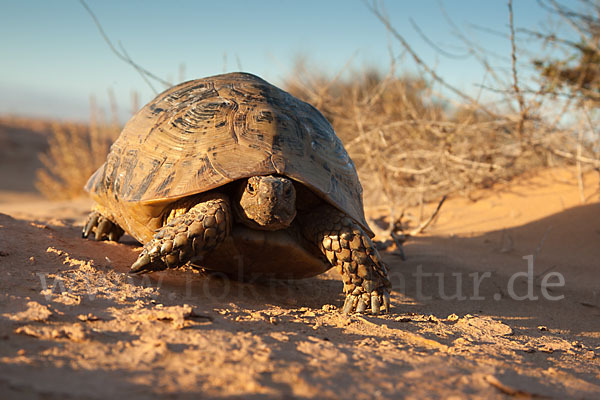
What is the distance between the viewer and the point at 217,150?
9.08 ft

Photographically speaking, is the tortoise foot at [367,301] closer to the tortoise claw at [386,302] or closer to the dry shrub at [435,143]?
the tortoise claw at [386,302]

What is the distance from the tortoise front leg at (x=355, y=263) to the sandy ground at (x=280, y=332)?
0.58ft

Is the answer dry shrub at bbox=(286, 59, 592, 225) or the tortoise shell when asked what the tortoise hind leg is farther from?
dry shrub at bbox=(286, 59, 592, 225)

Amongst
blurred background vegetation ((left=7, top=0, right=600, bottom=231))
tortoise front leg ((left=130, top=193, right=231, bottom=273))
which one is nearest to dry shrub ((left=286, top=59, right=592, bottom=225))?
blurred background vegetation ((left=7, top=0, right=600, bottom=231))

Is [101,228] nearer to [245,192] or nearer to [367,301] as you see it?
[245,192]

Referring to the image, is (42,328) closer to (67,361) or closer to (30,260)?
(67,361)

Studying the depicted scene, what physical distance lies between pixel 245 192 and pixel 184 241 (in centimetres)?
44

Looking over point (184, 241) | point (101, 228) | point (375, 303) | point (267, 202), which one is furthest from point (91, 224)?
point (375, 303)

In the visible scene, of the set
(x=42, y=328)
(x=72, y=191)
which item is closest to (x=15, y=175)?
(x=72, y=191)

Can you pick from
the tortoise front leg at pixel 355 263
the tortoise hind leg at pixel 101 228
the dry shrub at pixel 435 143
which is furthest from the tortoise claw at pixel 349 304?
the dry shrub at pixel 435 143

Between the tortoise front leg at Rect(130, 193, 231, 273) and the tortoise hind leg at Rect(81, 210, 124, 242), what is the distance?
150cm

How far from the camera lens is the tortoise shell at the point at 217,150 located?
2.71 metres

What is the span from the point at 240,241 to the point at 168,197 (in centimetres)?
49

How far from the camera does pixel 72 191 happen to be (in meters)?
11.1
